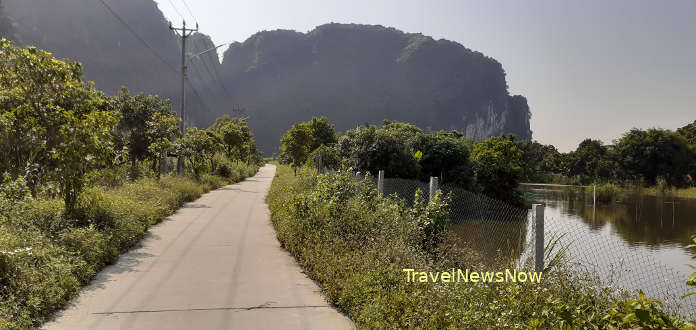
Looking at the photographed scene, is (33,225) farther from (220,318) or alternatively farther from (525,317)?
(525,317)

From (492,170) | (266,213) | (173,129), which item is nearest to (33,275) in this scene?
(266,213)

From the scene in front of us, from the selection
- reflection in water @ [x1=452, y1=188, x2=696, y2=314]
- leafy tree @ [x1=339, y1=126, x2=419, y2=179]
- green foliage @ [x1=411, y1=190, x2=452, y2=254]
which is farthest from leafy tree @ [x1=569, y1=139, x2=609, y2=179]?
green foliage @ [x1=411, y1=190, x2=452, y2=254]

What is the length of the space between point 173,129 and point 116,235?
11479 mm

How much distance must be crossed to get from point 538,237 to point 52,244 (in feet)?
22.0

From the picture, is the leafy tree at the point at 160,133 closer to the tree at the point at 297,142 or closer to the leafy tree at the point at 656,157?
the tree at the point at 297,142

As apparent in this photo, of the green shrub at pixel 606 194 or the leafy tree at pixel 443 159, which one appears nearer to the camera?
the leafy tree at pixel 443 159

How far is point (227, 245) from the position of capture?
9.09 m

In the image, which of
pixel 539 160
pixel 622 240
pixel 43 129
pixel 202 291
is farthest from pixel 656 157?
pixel 43 129

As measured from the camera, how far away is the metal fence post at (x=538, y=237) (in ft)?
14.8

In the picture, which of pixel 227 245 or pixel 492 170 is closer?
pixel 227 245

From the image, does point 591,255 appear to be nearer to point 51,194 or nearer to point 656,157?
point 51,194

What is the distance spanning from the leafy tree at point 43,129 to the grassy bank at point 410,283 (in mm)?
4139

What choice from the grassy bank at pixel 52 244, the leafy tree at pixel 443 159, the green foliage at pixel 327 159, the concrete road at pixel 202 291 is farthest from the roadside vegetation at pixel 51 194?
the leafy tree at pixel 443 159

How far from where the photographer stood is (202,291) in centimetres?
585
